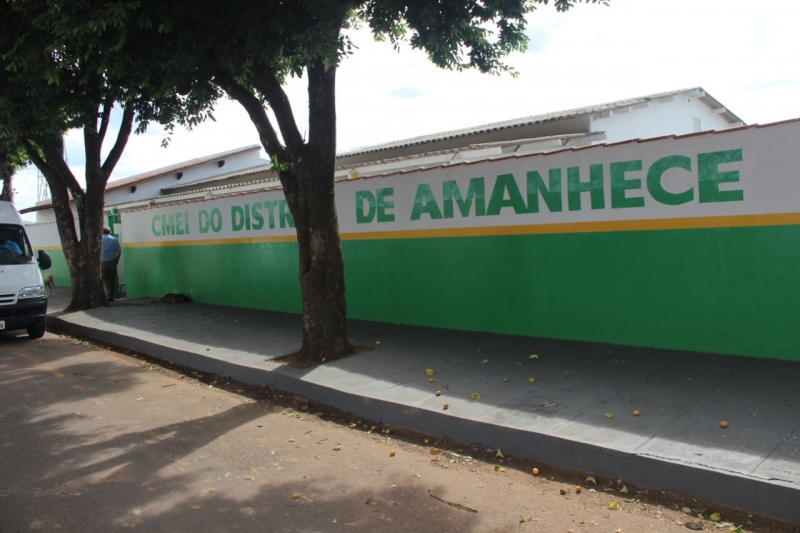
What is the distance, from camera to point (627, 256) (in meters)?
6.92

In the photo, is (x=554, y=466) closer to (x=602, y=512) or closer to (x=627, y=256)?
(x=602, y=512)

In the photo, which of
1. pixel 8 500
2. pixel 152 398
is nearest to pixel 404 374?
pixel 152 398

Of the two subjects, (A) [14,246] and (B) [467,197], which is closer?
(B) [467,197]

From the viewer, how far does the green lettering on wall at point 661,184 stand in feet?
21.1

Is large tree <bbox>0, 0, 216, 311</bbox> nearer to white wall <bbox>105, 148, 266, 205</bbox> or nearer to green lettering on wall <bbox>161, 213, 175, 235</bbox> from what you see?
green lettering on wall <bbox>161, 213, 175, 235</bbox>

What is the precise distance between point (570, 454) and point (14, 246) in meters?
10.1

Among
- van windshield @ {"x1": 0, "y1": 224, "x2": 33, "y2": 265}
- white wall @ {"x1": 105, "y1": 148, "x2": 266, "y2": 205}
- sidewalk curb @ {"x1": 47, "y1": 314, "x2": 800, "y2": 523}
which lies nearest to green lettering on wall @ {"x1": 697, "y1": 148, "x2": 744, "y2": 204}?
sidewalk curb @ {"x1": 47, "y1": 314, "x2": 800, "y2": 523}

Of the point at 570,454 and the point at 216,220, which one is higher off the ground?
the point at 216,220

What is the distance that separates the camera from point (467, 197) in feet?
27.0

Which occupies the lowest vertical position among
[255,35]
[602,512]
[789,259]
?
[602,512]

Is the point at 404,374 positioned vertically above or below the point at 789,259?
below

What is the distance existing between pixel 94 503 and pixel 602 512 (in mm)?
3256

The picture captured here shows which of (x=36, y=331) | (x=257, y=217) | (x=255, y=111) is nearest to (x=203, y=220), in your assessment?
(x=257, y=217)

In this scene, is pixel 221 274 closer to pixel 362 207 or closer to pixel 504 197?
pixel 362 207
